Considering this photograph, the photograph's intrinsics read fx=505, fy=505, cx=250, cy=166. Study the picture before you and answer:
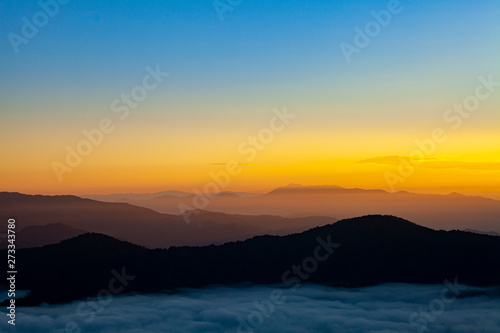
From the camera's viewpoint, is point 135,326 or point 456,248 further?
point 456,248

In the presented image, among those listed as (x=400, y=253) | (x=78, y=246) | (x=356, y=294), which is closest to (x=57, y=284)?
(x=78, y=246)

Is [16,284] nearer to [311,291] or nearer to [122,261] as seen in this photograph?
[122,261]

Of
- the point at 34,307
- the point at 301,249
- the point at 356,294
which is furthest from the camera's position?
the point at 301,249

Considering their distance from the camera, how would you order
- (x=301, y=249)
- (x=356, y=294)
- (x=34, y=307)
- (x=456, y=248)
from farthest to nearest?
(x=301, y=249) → (x=456, y=248) → (x=356, y=294) → (x=34, y=307)

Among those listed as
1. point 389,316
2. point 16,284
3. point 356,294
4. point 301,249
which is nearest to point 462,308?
point 389,316

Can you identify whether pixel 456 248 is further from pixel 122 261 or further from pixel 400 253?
pixel 122 261

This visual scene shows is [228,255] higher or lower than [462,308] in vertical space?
higher
